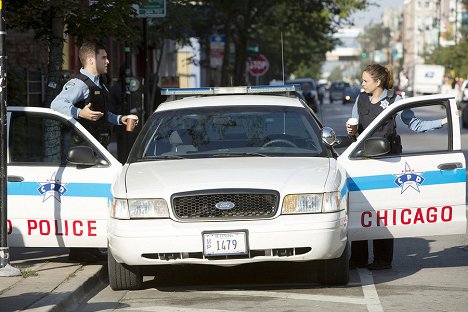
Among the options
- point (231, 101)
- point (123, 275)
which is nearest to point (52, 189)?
point (123, 275)

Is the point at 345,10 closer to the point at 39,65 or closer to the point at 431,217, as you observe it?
the point at 39,65

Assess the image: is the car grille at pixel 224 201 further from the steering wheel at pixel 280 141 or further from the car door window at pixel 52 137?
the car door window at pixel 52 137

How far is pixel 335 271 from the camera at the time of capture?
9.93 meters

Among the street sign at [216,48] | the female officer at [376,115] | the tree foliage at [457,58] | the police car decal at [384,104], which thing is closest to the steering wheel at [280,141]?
the female officer at [376,115]

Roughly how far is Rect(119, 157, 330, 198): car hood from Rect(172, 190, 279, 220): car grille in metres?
0.06

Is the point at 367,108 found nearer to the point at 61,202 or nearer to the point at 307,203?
the point at 307,203

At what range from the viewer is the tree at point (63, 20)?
48.2ft

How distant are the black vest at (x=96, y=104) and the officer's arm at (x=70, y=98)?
2.0 inches

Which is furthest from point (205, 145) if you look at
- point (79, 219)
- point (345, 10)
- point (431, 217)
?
point (345, 10)

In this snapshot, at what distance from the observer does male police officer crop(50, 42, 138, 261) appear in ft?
38.3

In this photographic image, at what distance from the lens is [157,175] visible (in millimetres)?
9828

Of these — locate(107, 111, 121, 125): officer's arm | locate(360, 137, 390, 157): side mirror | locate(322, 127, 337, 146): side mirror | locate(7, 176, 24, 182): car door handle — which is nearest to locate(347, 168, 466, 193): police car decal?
locate(360, 137, 390, 157): side mirror

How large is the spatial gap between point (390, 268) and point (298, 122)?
1.51 metres

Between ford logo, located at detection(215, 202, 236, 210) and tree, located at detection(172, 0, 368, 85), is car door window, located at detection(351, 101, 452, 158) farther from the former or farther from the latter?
tree, located at detection(172, 0, 368, 85)
